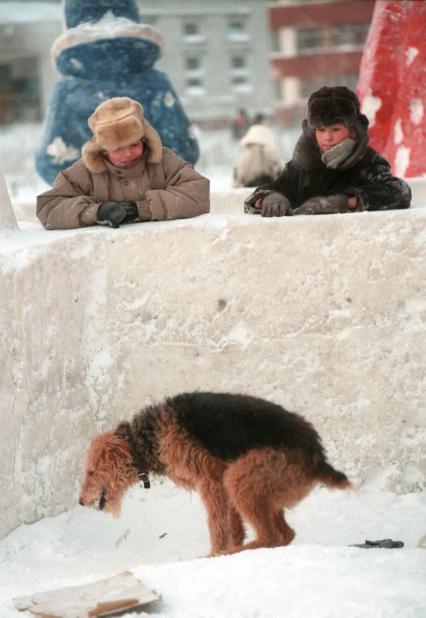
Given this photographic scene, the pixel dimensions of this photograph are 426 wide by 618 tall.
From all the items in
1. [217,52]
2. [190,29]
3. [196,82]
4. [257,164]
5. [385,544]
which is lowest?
[196,82]

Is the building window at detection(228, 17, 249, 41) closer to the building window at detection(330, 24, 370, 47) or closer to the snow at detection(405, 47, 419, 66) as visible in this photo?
the building window at detection(330, 24, 370, 47)

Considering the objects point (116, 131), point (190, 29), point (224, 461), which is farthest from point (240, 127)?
point (224, 461)

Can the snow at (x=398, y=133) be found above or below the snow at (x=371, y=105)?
below

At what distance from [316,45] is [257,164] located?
20.1 meters

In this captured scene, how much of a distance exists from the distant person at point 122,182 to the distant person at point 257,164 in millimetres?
4314

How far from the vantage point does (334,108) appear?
5.00 metres

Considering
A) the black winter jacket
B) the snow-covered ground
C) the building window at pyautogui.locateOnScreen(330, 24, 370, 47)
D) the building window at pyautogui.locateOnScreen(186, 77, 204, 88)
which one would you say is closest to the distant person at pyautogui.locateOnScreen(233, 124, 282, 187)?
the black winter jacket

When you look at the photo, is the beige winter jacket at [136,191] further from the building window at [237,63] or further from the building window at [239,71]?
the building window at [237,63]

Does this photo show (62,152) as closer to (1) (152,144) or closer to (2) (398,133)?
(2) (398,133)

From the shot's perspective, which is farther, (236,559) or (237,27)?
(237,27)

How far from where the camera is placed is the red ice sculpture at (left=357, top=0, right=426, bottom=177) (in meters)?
7.33

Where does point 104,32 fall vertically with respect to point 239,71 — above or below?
above

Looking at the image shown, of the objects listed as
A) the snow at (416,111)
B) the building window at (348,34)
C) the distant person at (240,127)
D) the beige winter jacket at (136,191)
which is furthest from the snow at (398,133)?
the building window at (348,34)

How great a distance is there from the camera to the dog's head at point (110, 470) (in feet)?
13.6
